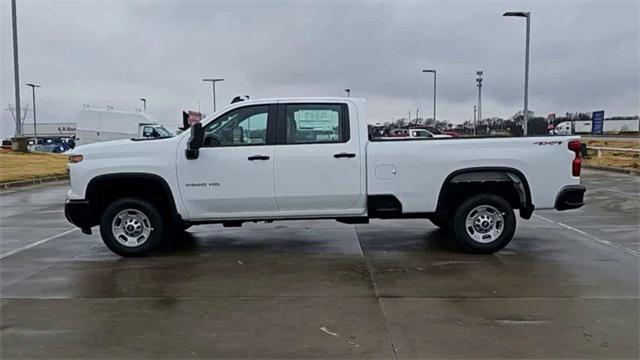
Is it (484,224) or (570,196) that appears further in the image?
(484,224)

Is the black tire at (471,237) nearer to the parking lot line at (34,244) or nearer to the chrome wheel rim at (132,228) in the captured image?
the chrome wheel rim at (132,228)

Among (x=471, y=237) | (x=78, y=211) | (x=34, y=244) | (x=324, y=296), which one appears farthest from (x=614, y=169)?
(x=34, y=244)

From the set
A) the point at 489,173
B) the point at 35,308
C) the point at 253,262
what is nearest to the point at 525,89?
the point at 489,173

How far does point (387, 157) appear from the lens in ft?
23.4

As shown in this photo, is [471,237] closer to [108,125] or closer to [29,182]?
[29,182]

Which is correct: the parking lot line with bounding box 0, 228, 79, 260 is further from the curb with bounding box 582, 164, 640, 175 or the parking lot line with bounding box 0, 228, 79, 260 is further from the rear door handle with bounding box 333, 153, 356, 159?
the curb with bounding box 582, 164, 640, 175

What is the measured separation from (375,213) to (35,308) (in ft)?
13.3

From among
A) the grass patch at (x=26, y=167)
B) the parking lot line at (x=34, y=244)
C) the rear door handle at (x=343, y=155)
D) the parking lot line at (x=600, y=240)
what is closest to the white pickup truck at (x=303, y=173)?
the rear door handle at (x=343, y=155)

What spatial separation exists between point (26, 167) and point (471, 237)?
21.0 meters

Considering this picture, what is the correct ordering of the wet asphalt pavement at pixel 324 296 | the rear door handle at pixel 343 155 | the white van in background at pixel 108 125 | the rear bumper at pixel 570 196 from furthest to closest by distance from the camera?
the white van in background at pixel 108 125
the rear bumper at pixel 570 196
the rear door handle at pixel 343 155
the wet asphalt pavement at pixel 324 296

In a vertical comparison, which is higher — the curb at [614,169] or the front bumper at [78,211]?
the front bumper at [78,211]

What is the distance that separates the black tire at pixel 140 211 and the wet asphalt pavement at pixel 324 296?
6.7 inches

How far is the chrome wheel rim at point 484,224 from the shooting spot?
7348mm

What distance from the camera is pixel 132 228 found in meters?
7.34
